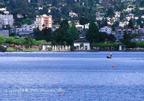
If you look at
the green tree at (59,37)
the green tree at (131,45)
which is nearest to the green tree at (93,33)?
the green tree at (59,37)

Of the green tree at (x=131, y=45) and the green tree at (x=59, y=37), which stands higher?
the green tree at (x=59, y=37)

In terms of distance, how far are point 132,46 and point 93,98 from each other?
148 m

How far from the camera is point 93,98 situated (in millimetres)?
35719

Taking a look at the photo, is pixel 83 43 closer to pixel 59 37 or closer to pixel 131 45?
pixel 59 37

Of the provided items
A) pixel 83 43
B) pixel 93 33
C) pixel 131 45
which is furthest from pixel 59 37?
pixel 131 45

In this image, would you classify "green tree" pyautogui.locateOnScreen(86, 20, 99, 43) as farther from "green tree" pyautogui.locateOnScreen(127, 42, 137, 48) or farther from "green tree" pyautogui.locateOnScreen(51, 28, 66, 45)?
"green tree" pyautogui.locateOnScreen(127, 42, 137, 48)

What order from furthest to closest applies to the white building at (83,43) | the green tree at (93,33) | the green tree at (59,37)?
the white building at (83,43)
the green tree at (59,37)
the green tree at (93,33)

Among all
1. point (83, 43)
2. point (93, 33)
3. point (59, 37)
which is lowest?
point (83, 43)

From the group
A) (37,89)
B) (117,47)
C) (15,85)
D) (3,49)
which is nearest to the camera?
(37,89)

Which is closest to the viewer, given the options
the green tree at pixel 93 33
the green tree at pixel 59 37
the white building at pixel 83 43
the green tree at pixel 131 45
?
the green tree at pixel 93 33

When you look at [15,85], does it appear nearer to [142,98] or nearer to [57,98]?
[57,98]

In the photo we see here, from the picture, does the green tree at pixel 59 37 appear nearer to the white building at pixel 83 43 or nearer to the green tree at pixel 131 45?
the white building at pixel 83 43

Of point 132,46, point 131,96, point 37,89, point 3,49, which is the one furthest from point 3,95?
point 132,46

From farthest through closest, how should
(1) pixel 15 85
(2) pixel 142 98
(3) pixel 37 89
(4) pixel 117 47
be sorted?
1. (4) pixel 117 47
2. (1) pixel 15 85
3. (3) pixel 37 89
4. (2) pixel 142 98
